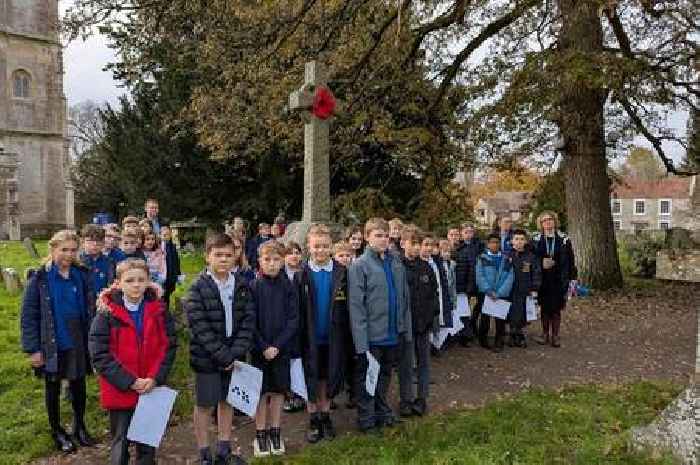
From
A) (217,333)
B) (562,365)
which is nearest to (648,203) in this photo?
(562,365)

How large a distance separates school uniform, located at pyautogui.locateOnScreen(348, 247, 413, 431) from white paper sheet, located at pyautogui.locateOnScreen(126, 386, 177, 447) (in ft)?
5.27

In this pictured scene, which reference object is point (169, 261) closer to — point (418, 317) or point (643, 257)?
point (418, 317)

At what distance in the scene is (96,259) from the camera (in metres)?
6.34

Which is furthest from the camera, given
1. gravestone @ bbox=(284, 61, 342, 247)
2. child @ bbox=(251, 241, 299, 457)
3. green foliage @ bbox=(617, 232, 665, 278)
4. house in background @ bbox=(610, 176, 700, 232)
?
house in background @ bbox=(610, 176, 700, 232)

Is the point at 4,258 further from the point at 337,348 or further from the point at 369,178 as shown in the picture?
the point at 337,348

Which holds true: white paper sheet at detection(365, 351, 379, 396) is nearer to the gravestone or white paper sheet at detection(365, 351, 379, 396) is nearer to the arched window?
the gravestone

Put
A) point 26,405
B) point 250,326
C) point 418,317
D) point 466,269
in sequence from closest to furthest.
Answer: point 250,326 < point 418,317 < point 26,405 < point 466,269

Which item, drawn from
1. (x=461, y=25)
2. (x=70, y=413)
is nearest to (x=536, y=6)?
(x=461, y=25)

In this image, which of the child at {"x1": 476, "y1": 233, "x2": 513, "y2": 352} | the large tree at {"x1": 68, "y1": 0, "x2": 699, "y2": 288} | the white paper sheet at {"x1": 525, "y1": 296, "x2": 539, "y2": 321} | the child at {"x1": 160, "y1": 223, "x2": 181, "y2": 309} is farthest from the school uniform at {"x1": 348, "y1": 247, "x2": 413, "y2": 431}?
the large tree at {"x1": 68, "y1": 0, "x2": 699, "y2": 288}

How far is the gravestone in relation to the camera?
8.08 meters

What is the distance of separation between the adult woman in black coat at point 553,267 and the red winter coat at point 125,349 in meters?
5.83

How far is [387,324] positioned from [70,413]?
3.16m

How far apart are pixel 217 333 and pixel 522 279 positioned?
5030 millimetres

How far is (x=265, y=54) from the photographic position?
13039mm
